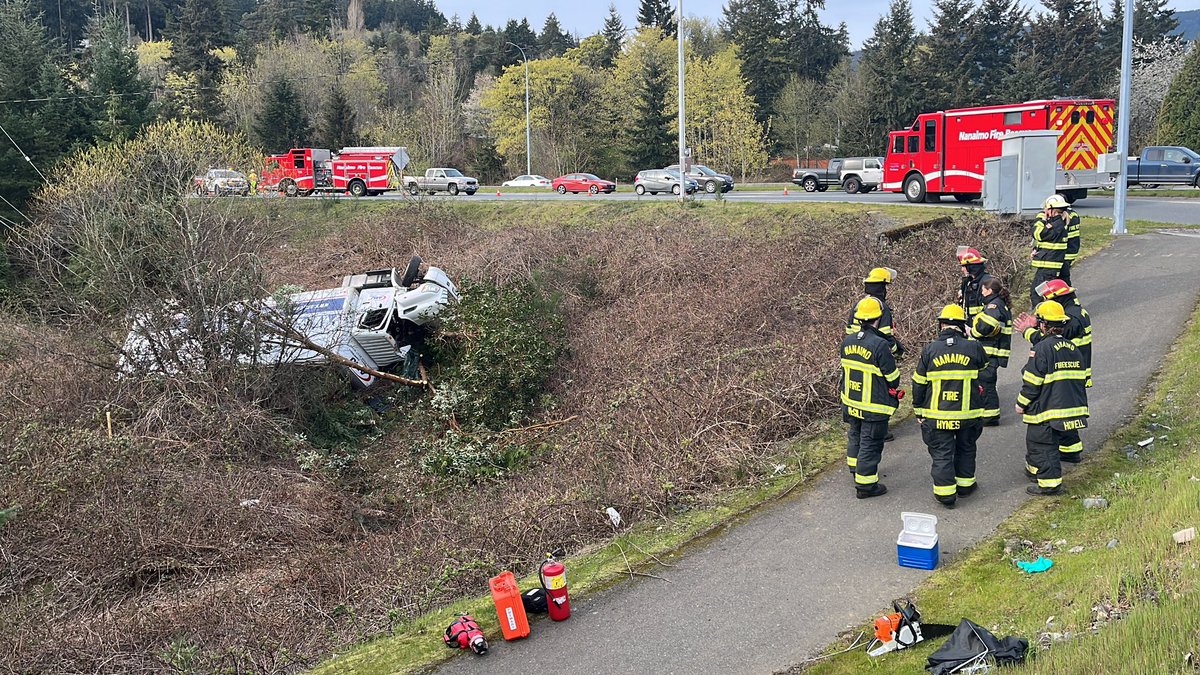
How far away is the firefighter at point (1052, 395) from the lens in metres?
6.67

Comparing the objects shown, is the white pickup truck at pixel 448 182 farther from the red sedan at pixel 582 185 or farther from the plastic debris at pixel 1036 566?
the plastic debris at pixel 1036 566

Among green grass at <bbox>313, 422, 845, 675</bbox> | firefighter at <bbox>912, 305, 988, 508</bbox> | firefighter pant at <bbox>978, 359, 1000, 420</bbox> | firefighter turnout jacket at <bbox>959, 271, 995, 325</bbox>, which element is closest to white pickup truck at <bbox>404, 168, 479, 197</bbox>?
firefighter turnout jacket at <bbox>959, 271, 995, 325</bbox>

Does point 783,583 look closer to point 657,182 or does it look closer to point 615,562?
point 615,562

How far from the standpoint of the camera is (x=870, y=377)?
272 inches

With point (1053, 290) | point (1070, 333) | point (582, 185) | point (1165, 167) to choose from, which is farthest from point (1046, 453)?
point (582, 185)

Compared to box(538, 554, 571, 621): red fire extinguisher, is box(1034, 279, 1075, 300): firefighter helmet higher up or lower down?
higher up

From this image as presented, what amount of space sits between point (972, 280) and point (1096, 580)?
443 cm

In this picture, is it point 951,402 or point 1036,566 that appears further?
point 951,402

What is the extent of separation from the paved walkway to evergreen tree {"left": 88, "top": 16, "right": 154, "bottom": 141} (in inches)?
1184

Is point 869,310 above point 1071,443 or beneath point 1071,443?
above

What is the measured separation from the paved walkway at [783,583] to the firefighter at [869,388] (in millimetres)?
386

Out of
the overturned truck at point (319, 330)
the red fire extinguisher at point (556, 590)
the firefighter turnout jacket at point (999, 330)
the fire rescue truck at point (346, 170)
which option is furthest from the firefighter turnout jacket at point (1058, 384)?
the fire rescue truck at point (346, 170)

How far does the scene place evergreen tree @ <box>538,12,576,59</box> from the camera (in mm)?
80062

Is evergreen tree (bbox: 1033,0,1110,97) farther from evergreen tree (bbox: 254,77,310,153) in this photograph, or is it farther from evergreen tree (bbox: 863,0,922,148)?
evergreen tree (bbox: 254,77,310,153)
